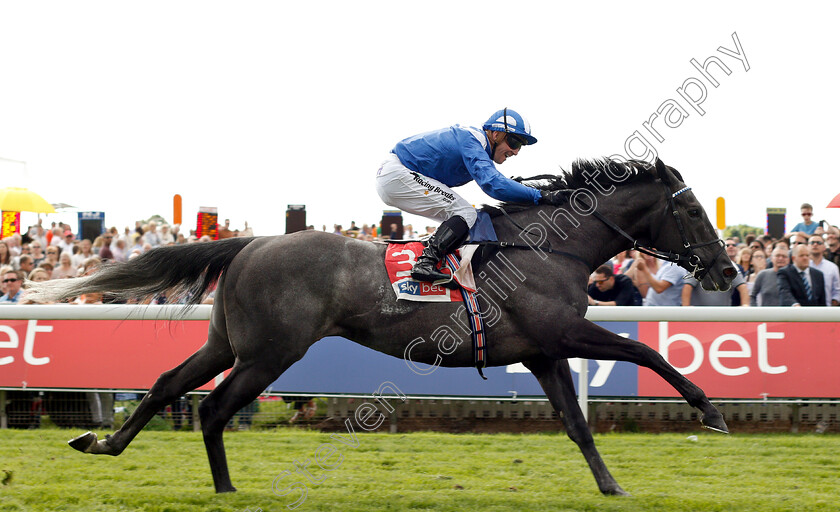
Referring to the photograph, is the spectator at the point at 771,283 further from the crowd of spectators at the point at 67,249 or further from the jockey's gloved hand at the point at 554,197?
the crowd of spectators at the point at 67,249

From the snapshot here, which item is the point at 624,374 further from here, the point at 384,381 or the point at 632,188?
the point at 632,188

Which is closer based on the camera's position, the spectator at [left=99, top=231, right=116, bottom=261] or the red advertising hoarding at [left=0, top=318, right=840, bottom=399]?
the red advertising hoarding at [left=0, top=318, right=840, bottom=399]

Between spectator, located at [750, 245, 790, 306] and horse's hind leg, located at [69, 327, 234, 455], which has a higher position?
spectator, located at [750, 245, 790, 306]

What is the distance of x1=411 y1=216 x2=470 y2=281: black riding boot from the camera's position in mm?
4645

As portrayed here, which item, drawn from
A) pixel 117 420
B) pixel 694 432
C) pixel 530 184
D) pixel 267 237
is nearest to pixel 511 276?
pixel 530 184

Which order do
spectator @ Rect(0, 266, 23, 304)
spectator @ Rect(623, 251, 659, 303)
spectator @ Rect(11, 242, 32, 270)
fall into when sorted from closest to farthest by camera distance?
1. spectator @ Rect(623, 251, 659, 303)
2. spectator @ Rect(0, 266, 23, 304)
3. spectator @ Rect(11, 242, 32, 270)

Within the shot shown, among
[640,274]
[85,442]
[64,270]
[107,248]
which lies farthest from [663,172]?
[107,248]

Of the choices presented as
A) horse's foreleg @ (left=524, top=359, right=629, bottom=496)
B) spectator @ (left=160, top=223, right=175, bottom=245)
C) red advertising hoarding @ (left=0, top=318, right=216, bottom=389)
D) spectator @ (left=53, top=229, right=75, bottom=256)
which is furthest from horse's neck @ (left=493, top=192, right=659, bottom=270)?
spectator @ (left=53, top=229, right=75, bottom=256)

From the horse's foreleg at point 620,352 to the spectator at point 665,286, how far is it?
351 centimetres

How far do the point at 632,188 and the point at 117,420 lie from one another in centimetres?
501

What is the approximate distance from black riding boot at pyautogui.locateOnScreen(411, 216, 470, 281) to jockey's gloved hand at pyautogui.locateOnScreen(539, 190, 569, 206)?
55 centimetres

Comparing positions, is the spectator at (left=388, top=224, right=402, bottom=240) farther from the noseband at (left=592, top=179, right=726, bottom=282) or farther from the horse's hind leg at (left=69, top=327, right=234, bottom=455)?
the noseband at (left=592, top=179, right=726, bottom=282)

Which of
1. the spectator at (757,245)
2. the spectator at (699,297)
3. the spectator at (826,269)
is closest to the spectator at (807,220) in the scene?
the spectator at (757,245)

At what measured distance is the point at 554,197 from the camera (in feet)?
16.3
